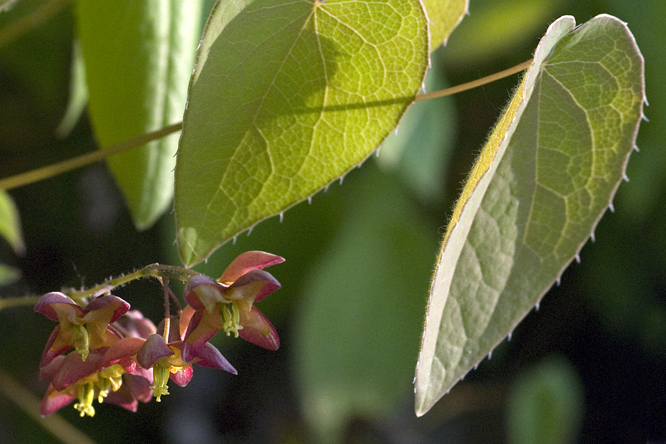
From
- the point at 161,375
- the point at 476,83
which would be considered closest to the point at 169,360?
the point at 161,375

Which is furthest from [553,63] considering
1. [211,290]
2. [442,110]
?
[442,110]

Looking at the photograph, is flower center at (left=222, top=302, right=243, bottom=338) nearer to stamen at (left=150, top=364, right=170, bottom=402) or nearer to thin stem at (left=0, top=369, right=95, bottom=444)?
stamen at (left=150, top=364, right=170, bottom=402)

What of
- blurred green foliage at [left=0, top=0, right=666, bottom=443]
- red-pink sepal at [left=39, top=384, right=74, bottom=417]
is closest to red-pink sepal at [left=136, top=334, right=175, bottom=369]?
red-pink sepal at [left=39, top=384, right=74, bottom=417]

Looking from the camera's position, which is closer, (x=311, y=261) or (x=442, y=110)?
(x=442, y=110)

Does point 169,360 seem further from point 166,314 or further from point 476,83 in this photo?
point 476,83

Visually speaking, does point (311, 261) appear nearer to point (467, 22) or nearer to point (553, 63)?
point (467, 22)

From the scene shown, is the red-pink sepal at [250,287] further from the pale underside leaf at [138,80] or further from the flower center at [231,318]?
the pale underside leaf at [138,80]

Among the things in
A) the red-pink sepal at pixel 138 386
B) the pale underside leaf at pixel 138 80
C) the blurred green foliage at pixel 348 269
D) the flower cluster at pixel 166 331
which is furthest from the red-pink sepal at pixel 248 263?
the blurred green foliage at pixel 348 269
